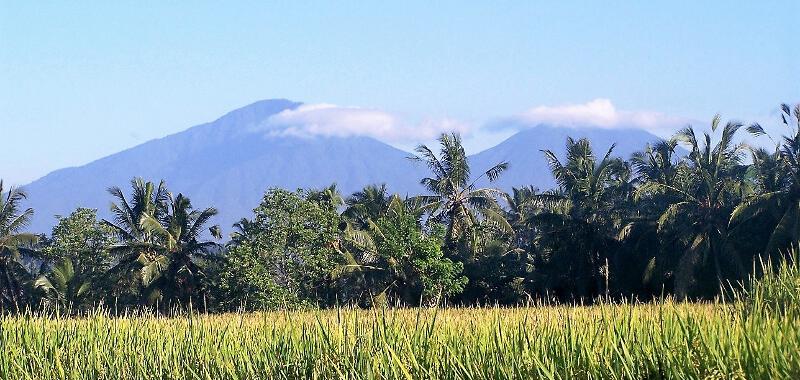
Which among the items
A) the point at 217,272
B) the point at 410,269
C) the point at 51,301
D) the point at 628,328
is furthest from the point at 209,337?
the point at 51,301

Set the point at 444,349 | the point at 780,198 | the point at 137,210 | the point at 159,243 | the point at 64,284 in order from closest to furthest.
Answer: the point at 444,349 < the point at 780,198 < the point at 64,284 < the point at 159,243 < the point at 137,210

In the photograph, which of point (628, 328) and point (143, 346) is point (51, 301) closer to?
point (143, 346)

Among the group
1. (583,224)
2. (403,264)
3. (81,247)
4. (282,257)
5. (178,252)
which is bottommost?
(403,264)

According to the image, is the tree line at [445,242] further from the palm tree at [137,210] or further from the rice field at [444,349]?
the rice field at [444,349]

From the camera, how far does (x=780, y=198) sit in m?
29.6

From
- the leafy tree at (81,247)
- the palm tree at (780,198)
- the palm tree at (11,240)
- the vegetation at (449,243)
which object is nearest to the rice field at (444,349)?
the vegetation at (449,243)

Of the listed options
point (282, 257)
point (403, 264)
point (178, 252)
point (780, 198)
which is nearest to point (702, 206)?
point (780, 198)

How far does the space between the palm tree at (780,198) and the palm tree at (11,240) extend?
26634 mm

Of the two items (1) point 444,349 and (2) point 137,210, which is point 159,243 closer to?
(2) point 137,210

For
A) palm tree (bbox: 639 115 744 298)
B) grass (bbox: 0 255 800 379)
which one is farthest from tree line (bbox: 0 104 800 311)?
grass (bbox: 0 255 800 379)

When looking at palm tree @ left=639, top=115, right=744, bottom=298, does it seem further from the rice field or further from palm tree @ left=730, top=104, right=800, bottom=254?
the rice field

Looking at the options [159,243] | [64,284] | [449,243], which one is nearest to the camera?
[64,284]

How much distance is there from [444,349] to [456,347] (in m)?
0.15

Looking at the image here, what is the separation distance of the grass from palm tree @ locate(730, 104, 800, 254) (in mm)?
18387
